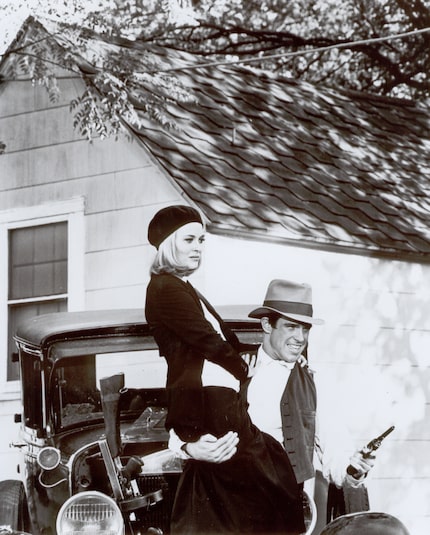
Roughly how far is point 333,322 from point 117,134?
1816 millimetres

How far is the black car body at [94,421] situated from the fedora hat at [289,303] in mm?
128

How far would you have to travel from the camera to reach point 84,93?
7551 mm

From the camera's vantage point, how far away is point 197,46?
14.8m

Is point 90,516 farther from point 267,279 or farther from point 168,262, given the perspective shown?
point 267,279

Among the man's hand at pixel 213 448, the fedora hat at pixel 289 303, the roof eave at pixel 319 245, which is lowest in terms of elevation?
the man's hand at pixel 213 448

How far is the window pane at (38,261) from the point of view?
297 inches

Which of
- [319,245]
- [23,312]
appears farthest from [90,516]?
[319,245]

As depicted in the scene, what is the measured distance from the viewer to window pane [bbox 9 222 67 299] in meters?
7.55

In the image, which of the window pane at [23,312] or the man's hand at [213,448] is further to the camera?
the window pane at [23,312]

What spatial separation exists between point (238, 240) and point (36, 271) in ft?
4.47

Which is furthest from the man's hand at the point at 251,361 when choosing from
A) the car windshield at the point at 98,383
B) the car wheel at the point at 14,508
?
the car wheel at the point at 14,508

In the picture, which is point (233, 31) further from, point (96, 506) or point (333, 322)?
point (96, 506)

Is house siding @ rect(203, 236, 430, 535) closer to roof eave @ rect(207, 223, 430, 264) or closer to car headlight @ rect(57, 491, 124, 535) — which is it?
roof eave @ rect(207, 223, 430, 264)

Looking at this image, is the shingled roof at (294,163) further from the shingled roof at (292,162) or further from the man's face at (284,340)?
the man's face at (284,340)
